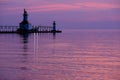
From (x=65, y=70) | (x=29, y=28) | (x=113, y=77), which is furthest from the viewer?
(x=29, y=28)

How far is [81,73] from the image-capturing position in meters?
19.6

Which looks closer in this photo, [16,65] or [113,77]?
[113,77]

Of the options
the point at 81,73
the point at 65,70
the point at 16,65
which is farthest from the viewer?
the point at 16,65

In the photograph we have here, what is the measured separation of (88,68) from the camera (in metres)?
21.7

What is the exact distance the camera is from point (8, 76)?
18484 millimetres

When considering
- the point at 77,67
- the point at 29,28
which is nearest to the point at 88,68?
the point at 77,67

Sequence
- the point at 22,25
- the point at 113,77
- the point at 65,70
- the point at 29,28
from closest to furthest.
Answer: the point at 113,77 → the point at 65,70 → the point at 22,25 → the point at 29,28

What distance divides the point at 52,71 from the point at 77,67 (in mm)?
2299

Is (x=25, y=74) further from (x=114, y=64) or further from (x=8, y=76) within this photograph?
(x=114, y=64)

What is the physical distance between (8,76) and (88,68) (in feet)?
17.0

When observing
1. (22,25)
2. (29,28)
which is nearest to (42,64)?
(22,25)

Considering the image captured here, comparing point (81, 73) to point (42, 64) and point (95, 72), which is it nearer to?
point (95, 72)

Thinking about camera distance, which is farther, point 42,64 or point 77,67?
point 42,64

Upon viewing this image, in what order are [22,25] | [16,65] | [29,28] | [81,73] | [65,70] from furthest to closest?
[29,28], [22,25], [16,65], [65,70], [81,73]
